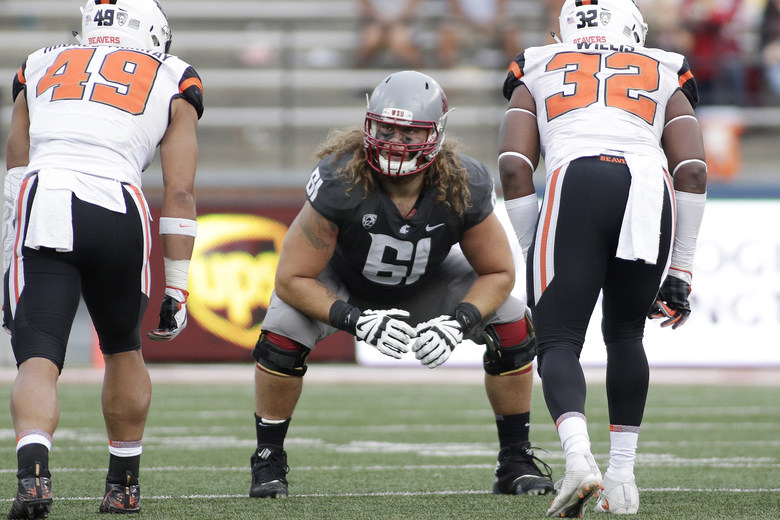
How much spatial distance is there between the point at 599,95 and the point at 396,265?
0.94 m

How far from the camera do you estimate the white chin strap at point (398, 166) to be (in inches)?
152

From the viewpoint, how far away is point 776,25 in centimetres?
1231

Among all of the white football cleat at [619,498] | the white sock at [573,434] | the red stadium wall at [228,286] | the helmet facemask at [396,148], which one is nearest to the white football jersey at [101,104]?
the helmet facemask at [396,148]

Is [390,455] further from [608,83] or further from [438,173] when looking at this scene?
[608,83]

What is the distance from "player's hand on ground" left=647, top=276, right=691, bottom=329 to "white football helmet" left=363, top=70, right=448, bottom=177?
2.78 ft

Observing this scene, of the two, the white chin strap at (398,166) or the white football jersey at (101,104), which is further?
the white chin strap at (398,166)

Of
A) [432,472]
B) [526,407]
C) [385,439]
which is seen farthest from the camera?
[385,439]

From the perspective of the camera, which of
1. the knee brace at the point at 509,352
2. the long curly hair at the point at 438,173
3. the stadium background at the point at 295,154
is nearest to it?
the long curly hair at the point at 438,173

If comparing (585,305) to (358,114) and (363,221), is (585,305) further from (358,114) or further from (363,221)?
(358,114)

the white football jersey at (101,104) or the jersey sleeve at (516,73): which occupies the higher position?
the jersey sleeve at (516,73)

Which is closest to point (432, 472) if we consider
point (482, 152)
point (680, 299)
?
point (680, 299)

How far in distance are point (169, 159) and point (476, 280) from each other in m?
1.14

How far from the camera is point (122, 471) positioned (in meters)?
3.66

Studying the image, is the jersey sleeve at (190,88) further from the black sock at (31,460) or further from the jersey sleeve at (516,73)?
the black sock at (31,460)
